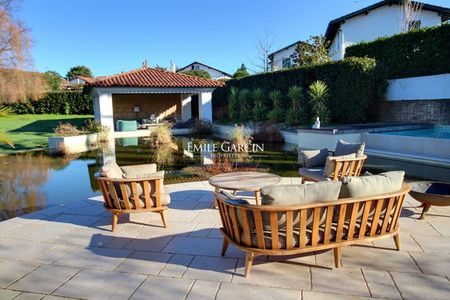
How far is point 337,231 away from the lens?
296 centimetres

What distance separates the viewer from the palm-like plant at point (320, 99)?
47.6 ft

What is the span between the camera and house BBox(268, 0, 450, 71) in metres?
22.2

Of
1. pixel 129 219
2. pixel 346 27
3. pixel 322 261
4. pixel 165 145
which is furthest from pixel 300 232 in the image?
pixel 346 27

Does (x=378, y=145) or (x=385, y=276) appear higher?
(x=378, y=145)

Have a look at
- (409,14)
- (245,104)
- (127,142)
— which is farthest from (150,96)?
(409,14)

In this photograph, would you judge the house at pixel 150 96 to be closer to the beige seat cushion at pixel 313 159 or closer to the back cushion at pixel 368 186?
the beige seat cushion at pixel 313 159

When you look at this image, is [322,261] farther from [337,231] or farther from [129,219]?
[129,219]

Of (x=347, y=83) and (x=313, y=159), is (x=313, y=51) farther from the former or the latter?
(x=313, y=159)

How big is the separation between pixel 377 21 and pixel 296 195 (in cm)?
2489

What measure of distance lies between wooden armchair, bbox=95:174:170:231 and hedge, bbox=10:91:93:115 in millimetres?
28174

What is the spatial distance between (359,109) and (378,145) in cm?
415

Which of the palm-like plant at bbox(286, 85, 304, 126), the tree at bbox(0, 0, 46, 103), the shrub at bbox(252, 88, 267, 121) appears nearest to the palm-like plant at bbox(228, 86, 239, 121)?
the shrub at bbox(252, 88, 267, 121)

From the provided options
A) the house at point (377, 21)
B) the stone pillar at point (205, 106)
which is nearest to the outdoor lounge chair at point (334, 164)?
the stone pillar at point (205, 106)

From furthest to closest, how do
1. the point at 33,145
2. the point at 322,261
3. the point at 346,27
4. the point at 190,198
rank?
the point at 346,27 → the point at 33,145 → the point at 190,198 → the point at 322,261
